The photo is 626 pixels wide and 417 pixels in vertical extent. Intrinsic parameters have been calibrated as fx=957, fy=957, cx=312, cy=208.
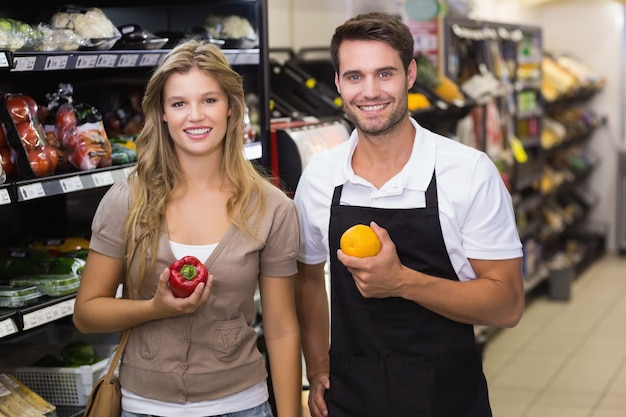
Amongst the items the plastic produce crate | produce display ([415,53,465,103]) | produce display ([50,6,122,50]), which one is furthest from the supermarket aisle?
produce display ([50,6,122,50])

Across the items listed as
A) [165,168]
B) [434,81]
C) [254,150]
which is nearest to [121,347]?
[165,168]

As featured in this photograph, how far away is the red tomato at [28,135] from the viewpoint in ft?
9.87

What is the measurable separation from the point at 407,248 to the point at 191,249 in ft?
1.75

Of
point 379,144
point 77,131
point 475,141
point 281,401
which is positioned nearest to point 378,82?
point 379,144

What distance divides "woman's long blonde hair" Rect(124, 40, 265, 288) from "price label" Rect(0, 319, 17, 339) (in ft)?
2.13

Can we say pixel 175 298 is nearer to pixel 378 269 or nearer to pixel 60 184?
pixel 378 269

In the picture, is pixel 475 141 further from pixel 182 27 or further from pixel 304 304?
pixel 304 304

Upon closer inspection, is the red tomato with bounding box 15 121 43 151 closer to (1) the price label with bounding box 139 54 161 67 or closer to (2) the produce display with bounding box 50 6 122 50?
(2) the produce display with bounding box 50 6 122 50

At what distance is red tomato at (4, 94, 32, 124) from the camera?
3.04 m

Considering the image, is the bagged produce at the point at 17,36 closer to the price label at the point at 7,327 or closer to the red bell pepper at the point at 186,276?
the price label at the point at 7,327

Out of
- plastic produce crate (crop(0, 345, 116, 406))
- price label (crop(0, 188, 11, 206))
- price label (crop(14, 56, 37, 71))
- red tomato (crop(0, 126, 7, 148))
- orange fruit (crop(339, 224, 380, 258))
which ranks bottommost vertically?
plastic produce crate (crop(0, 345, 116, 406))

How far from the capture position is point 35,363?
3.43m

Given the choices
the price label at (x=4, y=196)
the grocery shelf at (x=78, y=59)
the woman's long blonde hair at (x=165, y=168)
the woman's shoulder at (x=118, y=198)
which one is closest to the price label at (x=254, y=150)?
the grocery shelf at (x=78, y=59)

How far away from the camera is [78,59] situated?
3.02 meters
